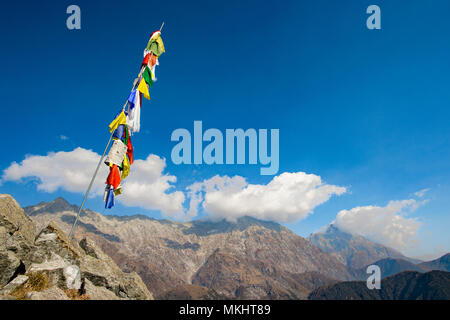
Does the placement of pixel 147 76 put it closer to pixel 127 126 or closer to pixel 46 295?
pixel 127 126

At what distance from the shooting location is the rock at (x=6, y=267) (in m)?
11.2

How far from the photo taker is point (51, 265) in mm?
12133

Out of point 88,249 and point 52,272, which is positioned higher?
point 52,272

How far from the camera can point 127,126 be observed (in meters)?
20.2

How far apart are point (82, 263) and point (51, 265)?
549cm

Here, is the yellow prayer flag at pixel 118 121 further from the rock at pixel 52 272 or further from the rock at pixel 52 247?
the rock at pixel 52 272

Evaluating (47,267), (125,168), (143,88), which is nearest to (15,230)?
(47,267)

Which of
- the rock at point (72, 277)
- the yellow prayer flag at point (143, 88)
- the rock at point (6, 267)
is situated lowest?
the rock at point (72, 277)

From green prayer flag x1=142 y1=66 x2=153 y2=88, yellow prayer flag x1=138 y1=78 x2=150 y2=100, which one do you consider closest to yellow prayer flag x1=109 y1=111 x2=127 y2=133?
yellow prayer flag x1=138 y1=78 x2=150 y2=100

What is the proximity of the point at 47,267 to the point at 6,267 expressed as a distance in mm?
1665

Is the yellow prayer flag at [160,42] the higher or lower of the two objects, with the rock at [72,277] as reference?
higher

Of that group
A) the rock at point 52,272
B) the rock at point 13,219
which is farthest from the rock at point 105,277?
the rock at point 52,272
